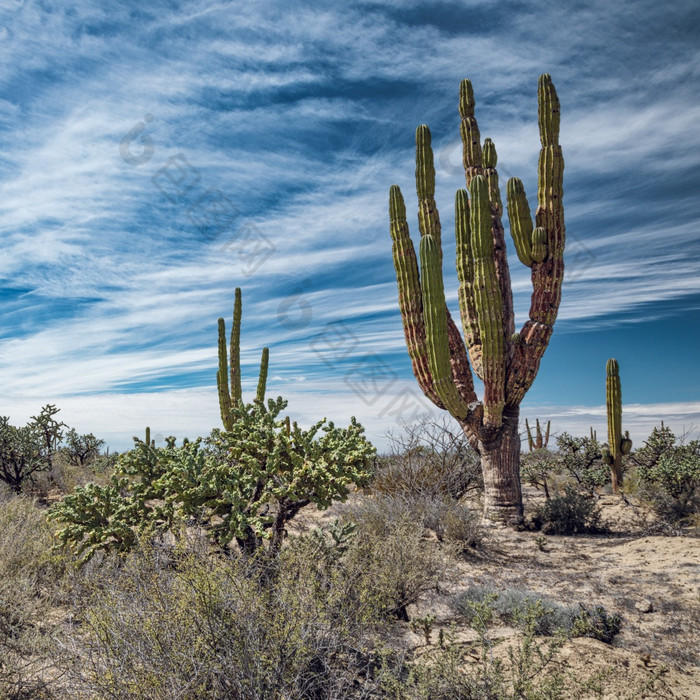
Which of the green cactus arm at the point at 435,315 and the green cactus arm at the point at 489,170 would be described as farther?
the green cactus arm at the point at 489,170

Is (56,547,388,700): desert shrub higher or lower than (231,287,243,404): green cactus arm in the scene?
lower

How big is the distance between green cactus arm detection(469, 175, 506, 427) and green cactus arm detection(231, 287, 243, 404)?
24.3ft

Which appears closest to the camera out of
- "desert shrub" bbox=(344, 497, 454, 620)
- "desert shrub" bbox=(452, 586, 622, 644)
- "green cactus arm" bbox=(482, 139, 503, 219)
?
"desert shrub" bbox=(452, 586, 622, 644)

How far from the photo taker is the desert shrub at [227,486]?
4.86 meters

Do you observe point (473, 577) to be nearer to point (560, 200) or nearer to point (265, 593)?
point (265, 593)

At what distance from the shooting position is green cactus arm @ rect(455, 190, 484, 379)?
10.2 metres

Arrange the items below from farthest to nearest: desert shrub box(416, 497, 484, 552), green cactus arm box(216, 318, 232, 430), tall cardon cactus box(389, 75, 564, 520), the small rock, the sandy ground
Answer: green cactus arm box(216, 318, 232, 430), tall cardon cactus box(389, 75, 564, 520), desert shrub box(416, 497, 484, 552), the small rock, the sandy ground

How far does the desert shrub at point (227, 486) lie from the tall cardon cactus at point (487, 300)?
15.9ft

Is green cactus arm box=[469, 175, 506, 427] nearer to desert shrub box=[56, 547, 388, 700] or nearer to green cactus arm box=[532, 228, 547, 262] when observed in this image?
green cactus arm box=[532, 228, 547, 262]

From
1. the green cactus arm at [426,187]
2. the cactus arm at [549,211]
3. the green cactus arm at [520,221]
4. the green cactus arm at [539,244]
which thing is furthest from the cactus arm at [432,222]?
the green cactus arm at [539,244]

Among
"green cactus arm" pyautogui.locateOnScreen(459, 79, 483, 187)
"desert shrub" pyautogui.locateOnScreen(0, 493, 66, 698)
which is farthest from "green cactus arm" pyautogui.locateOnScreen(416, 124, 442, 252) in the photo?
"desert shrub" pyautogui.locateOnScreen(0, 493, 66, 698)

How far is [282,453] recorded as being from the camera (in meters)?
5.33

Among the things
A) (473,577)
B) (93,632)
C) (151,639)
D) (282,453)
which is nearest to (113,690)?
(151,639)

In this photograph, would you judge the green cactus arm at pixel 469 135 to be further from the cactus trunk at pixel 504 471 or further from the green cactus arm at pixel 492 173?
the cactus trunk at pixel 504 471
